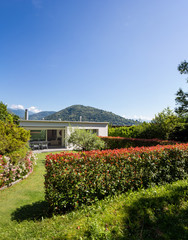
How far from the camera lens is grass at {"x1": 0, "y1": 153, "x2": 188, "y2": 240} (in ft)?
8.80

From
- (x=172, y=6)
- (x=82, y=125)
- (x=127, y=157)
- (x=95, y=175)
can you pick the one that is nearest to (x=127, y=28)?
(x=172, y=6)

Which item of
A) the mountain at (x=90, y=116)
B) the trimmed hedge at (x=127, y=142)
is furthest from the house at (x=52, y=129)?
the mountain at (x=90, y=116)

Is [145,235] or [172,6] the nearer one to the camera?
[145,235]

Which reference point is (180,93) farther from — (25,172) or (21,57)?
(21,57)

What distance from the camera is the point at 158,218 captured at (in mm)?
3070

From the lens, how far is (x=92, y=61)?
14.4 m

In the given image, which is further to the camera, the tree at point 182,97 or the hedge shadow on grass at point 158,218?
the tree at point 182,97

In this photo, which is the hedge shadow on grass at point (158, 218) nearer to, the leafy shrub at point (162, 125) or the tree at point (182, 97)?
the tree at point (182, 97)

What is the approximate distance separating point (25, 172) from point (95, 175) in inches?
198

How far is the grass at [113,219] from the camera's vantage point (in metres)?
2.68

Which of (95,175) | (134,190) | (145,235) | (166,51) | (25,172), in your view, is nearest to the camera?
(145,235)

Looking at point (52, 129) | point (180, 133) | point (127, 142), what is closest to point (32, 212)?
point (127, 142)

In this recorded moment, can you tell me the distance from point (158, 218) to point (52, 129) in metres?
18.1

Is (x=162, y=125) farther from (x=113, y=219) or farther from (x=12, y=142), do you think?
(x=12, y=142)
